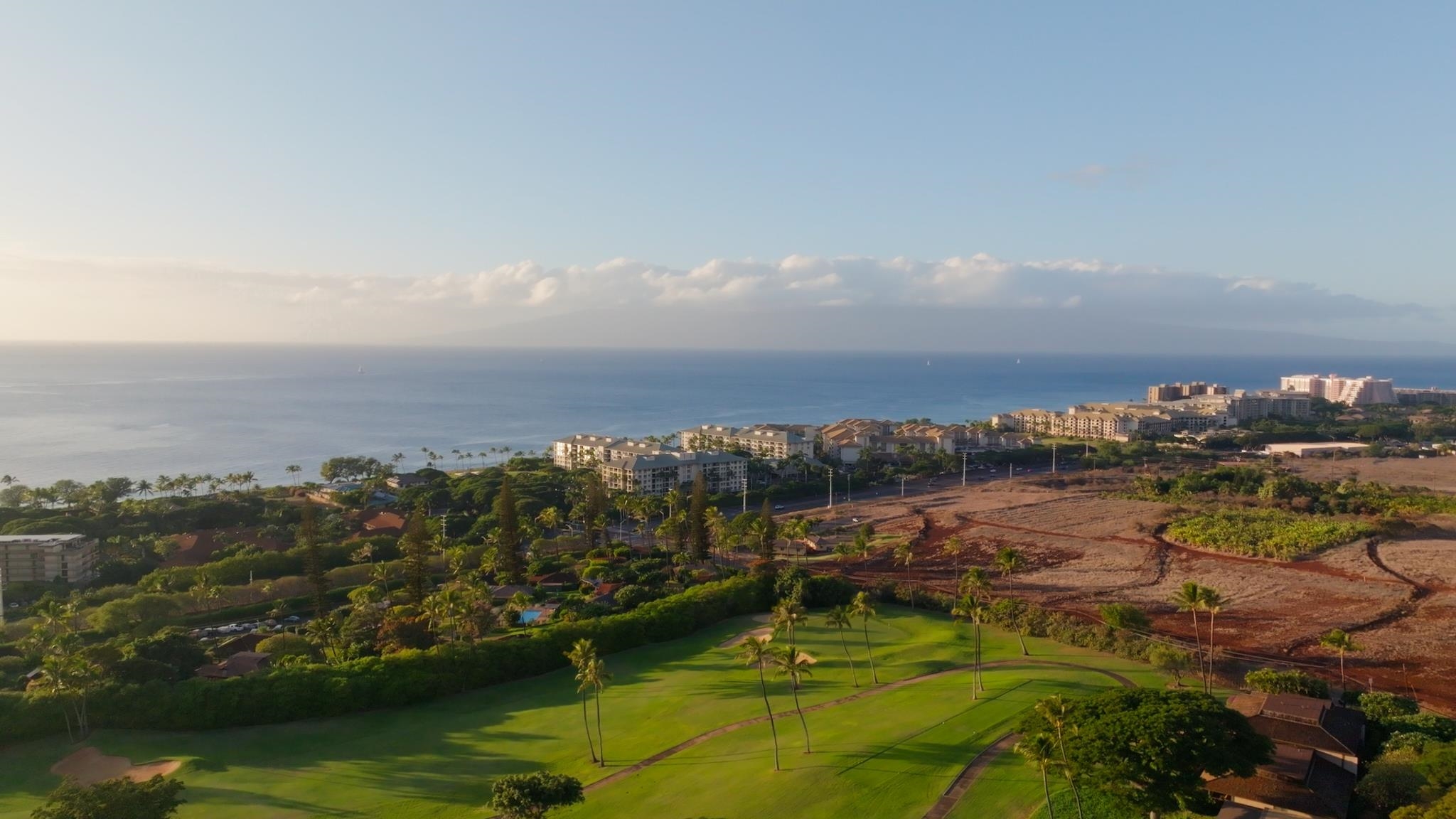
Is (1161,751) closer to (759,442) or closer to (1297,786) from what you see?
(1297,786)

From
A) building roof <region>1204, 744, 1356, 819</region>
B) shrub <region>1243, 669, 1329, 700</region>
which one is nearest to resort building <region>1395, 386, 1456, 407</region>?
shrub <region>1243, 669, 1329, 700</region>

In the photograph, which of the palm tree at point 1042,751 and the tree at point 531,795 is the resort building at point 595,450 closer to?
the tree at point 531,795

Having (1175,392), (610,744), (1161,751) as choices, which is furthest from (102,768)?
(1175,392)

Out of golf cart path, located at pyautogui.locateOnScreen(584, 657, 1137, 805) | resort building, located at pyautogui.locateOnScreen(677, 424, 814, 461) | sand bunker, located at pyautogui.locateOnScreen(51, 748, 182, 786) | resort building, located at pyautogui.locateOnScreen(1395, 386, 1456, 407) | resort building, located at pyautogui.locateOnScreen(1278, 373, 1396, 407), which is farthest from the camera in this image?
resort building, located at pyautogui.locateOnScreen(1278, 373, 1396, 407)

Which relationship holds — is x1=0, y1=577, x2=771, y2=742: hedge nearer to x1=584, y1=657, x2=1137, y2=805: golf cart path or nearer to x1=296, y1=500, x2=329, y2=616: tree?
x1=584, y1=657, x2=1137, y2=805: golf cart path

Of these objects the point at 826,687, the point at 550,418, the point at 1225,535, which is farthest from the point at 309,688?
the point at 550,418

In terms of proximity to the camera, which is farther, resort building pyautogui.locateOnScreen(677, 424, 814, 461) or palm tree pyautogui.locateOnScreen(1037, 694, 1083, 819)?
resort building pyautogui.locateOnScreen(677, 424, 814, 461)

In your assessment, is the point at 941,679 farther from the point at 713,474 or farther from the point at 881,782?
the point at 713,474
